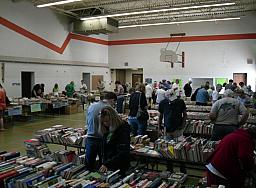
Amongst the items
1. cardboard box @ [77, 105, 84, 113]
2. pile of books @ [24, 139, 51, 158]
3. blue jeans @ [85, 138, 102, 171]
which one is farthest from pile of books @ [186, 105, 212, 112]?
cardboard box @ [77, 105, 84, 113]

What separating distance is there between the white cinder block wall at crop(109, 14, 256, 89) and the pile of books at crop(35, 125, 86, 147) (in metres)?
12.7

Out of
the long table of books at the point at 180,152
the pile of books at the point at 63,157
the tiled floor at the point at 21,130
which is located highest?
the long table of books at the point at 180,152

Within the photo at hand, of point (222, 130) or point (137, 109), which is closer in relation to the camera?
point (222, 130)

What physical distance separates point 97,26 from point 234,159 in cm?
1302

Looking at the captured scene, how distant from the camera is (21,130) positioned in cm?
920

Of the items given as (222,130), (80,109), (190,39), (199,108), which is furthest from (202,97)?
(190,39)

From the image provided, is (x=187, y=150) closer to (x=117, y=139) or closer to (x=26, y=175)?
(x=117, y=139)

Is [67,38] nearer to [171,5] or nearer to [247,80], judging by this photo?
[171,5]

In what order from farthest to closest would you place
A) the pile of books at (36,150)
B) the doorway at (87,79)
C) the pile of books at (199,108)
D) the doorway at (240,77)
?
1. the doorway at (87,79)
2. the doorway at (240,77)
3. the pile of books at (199,108)
4. the pile of books at (36,150)

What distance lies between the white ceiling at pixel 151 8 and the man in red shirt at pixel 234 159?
9.99m

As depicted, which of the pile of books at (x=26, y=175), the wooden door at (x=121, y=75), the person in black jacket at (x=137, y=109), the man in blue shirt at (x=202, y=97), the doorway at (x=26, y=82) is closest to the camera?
the pile of books at (x=26, y=175)

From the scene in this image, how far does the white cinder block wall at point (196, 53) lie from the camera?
51.2 ft

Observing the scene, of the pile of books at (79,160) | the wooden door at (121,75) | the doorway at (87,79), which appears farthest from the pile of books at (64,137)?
the wooden door at (121,75)

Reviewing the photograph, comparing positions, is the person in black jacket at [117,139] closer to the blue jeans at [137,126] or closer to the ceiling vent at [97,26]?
the blue jeans at [137,126]
